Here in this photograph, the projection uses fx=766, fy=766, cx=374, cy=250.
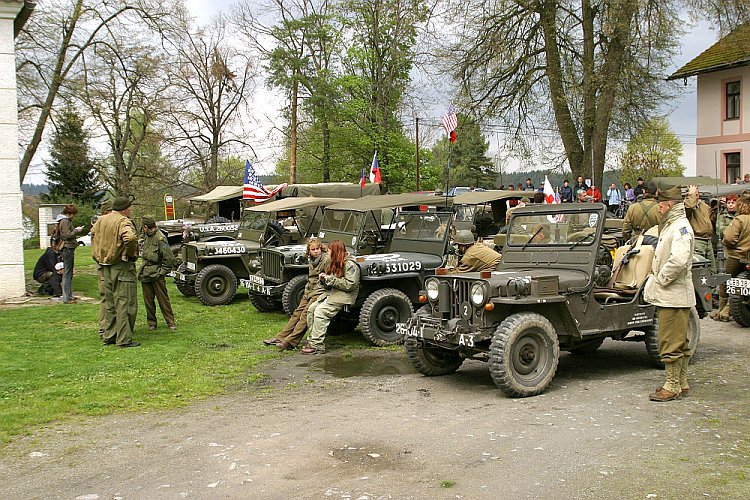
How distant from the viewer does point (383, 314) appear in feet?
33.7

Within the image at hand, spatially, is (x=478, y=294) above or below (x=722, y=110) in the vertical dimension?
below

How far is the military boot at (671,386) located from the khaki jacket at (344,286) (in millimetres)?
4095

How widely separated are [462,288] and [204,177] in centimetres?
3233

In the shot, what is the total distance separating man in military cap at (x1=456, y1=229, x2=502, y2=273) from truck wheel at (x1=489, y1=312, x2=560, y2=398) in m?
2.62

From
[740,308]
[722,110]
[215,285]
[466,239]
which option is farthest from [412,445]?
[722,110]

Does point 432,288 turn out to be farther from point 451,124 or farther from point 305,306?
point 451,124

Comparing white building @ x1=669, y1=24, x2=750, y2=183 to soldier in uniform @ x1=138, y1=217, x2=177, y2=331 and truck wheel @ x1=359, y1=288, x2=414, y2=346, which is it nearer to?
truck wheel @ x1=359, y1=288, x2=414, y2=346

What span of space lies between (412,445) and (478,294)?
1.99 meters

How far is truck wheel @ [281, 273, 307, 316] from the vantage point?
11.7 meters

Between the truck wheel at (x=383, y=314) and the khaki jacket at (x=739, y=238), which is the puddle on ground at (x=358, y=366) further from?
the khaki jacket at (x=739, y=238)

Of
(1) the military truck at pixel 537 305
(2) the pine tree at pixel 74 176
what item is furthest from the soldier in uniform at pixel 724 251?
(2) the pine tree at pixel 74 176

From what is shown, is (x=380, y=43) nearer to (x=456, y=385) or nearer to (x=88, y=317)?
(x=88, y=317)

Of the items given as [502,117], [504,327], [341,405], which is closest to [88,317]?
[341,405]

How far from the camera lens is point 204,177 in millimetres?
38250
